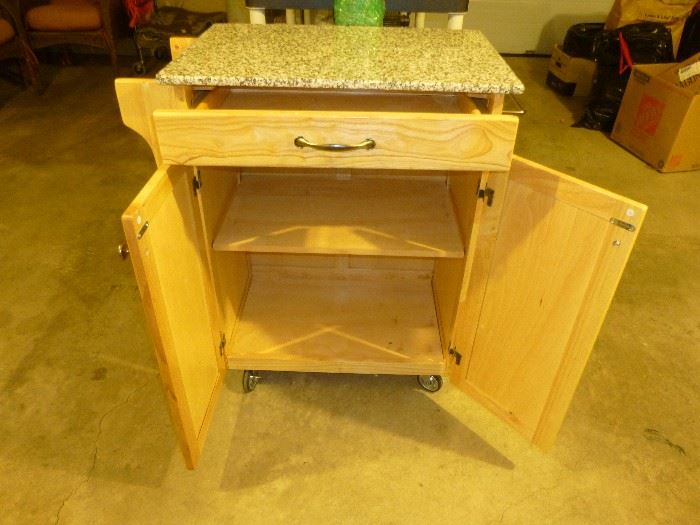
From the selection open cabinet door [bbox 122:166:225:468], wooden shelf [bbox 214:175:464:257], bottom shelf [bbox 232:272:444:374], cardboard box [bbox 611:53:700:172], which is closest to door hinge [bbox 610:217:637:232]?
wooden shelf [bbox 214:175:464:257]

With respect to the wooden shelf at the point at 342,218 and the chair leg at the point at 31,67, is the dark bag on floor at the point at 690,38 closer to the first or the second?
the wooden shelf at the point at 342,218

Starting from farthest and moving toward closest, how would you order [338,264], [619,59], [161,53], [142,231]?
[161,53]
[619,59]
[338,264]
[142,231]

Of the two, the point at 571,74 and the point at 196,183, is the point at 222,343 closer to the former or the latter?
the point at 196,183

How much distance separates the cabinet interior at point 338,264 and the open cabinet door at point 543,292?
92mm

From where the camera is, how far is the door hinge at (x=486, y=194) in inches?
35.9

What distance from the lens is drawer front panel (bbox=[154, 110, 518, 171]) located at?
0.76 meters

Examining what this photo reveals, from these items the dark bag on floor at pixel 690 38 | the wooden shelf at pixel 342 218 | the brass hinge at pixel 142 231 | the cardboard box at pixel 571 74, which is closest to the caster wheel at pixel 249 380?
the wooden shelf at pixel 342 218

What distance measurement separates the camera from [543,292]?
92 cm

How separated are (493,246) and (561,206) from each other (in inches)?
6.5

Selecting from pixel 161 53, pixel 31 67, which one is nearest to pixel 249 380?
pixel 31 67

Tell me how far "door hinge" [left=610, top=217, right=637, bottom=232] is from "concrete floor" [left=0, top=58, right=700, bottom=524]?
0.63 m

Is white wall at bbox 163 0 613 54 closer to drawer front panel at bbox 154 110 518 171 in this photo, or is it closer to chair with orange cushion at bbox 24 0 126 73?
chair with orange cushion at bbox 24 0 126 73

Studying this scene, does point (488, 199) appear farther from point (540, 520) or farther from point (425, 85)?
point (540, 520)

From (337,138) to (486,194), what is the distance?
0.30 meters
